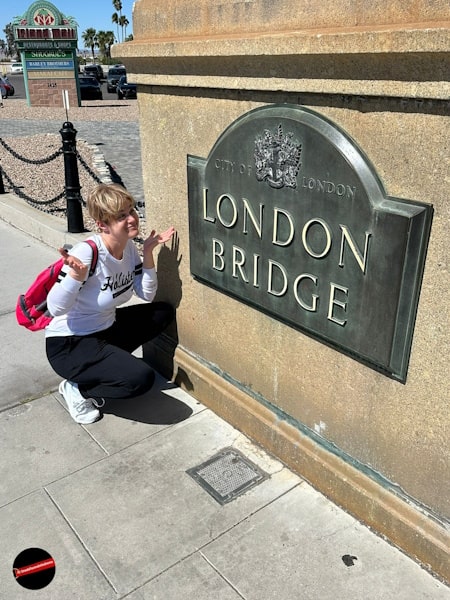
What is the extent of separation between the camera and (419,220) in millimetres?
1999

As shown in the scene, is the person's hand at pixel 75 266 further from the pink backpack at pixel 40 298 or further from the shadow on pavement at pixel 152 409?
the shadow on pavement at pixel 152 409

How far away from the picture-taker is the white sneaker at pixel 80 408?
11.0 feet

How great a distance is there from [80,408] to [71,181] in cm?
354

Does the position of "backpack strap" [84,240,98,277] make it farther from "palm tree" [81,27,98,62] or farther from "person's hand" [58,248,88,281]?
"palm tree" [81,27,98,62]

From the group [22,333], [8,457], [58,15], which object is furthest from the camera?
[58,15]

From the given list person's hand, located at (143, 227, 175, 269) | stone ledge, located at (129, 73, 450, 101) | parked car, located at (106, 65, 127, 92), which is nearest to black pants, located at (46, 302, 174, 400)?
person's hand, located at (143, 227, 175, 269)

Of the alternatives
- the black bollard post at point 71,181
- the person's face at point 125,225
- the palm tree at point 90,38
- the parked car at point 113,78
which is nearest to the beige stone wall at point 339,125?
the person's face at point 125,225

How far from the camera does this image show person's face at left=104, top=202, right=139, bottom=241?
3.12 meters

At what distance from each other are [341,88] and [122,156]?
505 inches

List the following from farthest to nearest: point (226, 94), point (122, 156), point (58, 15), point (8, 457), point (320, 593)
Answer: point (58, 15), point (122, 156), point (8, 457), point (226, 94), point (320, 593)

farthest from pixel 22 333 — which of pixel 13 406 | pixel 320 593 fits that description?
pixel 320 593

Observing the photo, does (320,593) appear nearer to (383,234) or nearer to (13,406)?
(383,234)

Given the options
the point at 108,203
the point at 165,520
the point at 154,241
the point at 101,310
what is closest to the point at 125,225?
the point at 108,203

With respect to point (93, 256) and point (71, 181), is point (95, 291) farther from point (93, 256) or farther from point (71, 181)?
point (71, 181)
